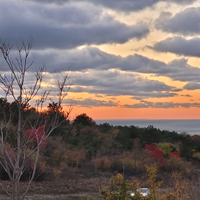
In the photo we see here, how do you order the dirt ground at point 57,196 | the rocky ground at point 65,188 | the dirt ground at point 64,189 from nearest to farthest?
the dirt ground at point 57,196
the dirt ground at point 64,189
the rocky ground at point 65,188

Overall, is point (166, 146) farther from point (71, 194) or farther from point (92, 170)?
point (71, 194)

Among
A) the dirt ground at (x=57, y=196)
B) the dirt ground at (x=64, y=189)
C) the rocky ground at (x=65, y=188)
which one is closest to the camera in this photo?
the dirt ground at (x=57, y=196)

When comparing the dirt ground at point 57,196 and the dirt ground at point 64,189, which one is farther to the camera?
the dirt ground at point 64,189

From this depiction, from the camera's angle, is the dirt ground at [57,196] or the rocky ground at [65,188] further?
the rocky ground at [65,188]

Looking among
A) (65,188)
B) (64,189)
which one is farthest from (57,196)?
(65,188)

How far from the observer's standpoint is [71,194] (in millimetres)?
13922

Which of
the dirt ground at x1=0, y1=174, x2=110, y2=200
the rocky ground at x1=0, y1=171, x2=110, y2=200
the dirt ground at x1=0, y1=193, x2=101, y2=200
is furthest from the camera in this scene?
the rocky ground at x1=0, y1=171, x2=110, y2=200

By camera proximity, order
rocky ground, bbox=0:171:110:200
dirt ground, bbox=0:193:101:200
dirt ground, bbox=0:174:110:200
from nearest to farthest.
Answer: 1. dirt ground, bbox=0:193:101:200
2. dirt ground, bbox=0:174:110:200
3. rocky ground, bbox=0:171:110:200

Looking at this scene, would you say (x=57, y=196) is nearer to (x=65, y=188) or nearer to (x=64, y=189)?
(x=64, y=189)

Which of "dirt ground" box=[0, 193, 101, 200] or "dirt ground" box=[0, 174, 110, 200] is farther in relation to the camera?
"dirt ground" box=[0, 174, 110, 200]

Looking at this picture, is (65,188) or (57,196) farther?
(65,188)

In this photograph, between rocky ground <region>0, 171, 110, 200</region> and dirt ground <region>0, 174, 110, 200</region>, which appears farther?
rocky ground <region>0, 171, 110, 200</region>

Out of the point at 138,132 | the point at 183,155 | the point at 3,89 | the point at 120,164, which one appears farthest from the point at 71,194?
the point at 138,132

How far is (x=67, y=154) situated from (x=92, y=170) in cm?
242
